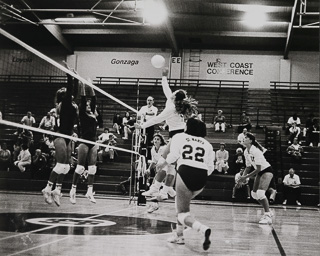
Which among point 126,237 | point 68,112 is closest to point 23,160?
point 68,112

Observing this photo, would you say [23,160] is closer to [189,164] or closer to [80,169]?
[80,169]

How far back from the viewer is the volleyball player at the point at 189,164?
15.3 ft

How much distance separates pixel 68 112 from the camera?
6.59 metres

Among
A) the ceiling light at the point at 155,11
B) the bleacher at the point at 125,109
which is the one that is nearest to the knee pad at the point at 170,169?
the bleacher at the point at 125,109

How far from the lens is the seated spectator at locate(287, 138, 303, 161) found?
54.6 ft

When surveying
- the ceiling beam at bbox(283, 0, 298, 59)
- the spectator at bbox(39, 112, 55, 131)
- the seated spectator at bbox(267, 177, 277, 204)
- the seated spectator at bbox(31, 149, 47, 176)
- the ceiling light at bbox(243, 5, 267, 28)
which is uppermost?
the ceiling light at bbox(243, 5, 267, 28)

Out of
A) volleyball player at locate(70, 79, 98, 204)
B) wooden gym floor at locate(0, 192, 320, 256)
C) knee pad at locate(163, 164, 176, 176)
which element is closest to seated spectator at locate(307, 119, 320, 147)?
wooden gym floor at locate(0, 192, 320, 256)

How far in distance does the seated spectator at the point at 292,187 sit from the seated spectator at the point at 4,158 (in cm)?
898

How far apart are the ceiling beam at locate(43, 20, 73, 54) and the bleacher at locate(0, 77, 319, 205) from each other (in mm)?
2024

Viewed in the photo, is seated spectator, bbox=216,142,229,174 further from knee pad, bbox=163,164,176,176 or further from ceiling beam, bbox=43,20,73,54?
ceiling beam, bbox=43,20,73,54

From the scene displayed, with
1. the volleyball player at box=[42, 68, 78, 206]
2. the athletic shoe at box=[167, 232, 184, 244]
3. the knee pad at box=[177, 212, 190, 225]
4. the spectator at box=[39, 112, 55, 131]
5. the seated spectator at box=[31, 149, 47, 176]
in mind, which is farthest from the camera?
the spectator at box=[39, 112, 55, 131]

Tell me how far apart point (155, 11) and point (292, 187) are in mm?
9556

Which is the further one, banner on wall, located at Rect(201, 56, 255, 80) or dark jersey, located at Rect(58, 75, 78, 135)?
banner on wall, located at Rect(201, 56, 255, 80)

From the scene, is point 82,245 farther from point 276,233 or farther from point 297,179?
point 297,179
